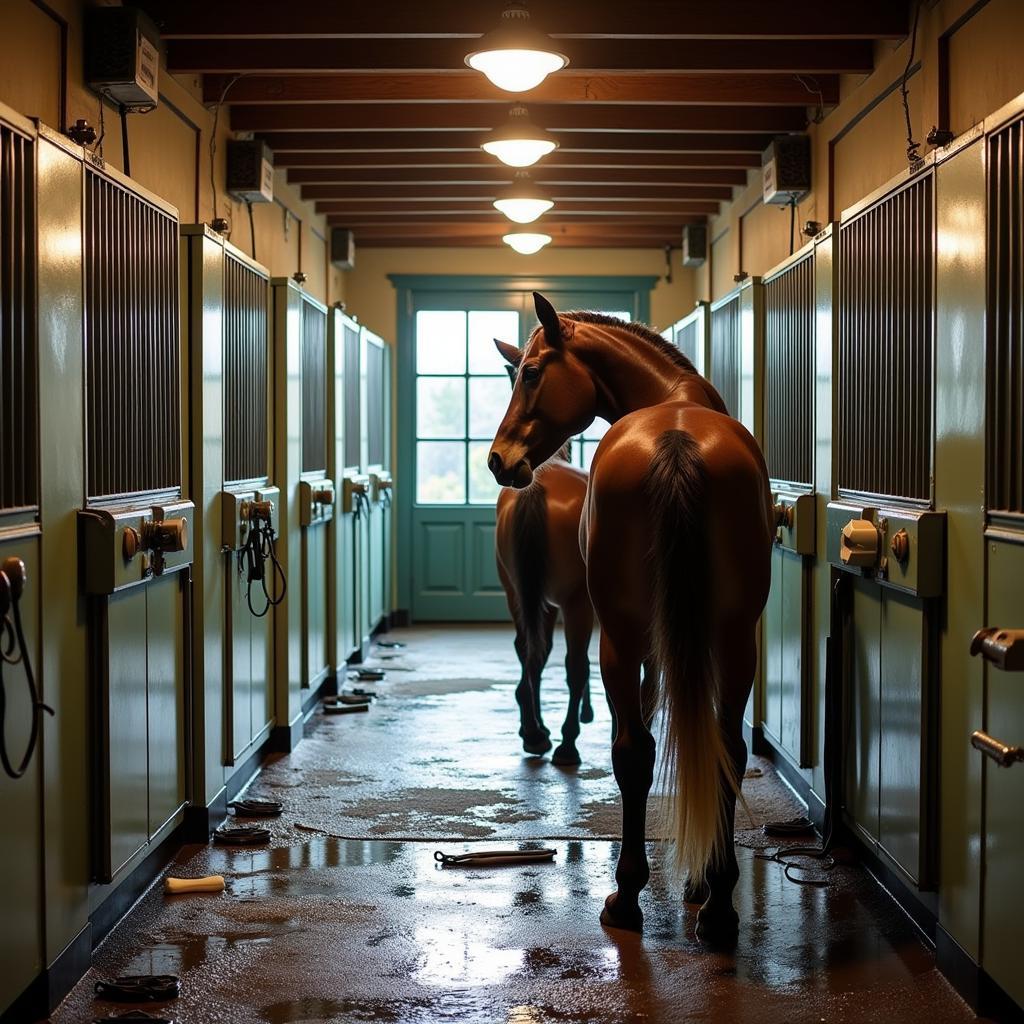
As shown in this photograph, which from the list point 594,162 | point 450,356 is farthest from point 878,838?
point 450,356

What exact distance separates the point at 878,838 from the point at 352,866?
5.08 feet

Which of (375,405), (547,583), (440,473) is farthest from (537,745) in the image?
(440,473)

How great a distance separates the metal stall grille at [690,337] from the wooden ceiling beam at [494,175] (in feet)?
2.66

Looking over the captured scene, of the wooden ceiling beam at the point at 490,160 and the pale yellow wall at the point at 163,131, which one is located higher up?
the wooden ceiling beam at the point at 490,160

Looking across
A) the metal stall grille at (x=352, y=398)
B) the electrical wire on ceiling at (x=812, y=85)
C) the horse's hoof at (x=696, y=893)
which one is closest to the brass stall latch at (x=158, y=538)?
the horse's hoof at (x=696, y=893)

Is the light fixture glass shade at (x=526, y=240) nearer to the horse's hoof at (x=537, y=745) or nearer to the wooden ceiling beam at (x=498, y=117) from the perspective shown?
the wooden ceiling beam at (x=498, y=117)

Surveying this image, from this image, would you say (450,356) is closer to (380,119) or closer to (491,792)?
(380,119)

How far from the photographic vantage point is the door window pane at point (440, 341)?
10461 mm

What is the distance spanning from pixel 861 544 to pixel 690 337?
4076 mm

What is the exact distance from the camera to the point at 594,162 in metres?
7.09

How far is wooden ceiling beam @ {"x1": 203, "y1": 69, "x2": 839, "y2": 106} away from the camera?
18.0 ft

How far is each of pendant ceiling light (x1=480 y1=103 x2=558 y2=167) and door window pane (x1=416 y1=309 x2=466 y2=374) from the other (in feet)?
15.5

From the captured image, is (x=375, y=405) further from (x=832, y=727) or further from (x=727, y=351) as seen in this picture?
(x=832, y=727)

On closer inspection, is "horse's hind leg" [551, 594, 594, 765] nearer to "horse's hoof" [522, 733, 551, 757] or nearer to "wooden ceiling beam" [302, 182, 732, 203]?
"horse's hoof" [522, 733, 551, 757]
